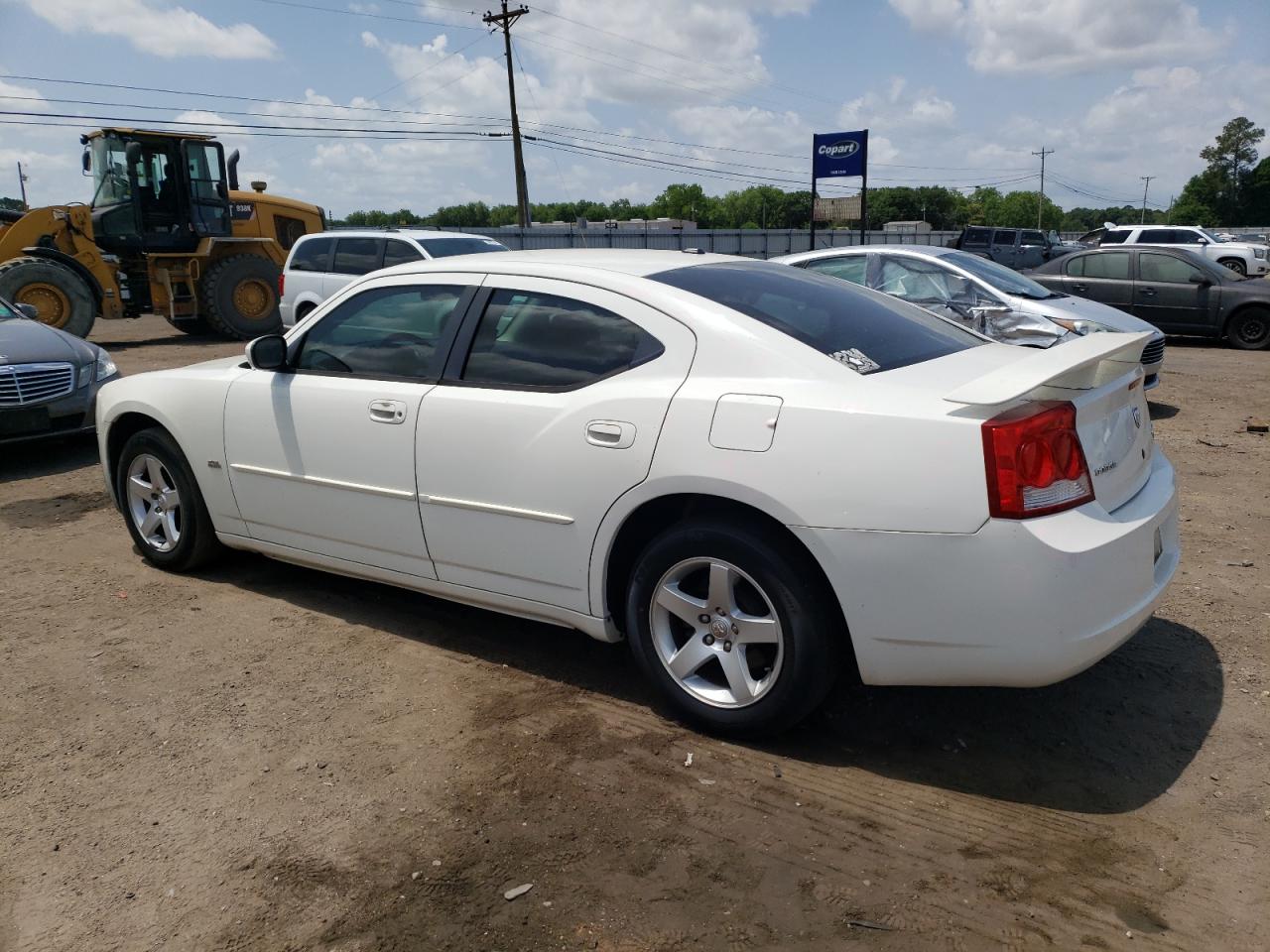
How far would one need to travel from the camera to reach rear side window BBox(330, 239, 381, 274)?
13.5 m

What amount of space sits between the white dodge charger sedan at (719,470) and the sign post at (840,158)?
58.3ft

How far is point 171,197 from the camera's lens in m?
16.6

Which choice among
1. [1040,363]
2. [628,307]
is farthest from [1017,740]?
[628,307]

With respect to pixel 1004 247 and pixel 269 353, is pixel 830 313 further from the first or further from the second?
pixel 1004 247

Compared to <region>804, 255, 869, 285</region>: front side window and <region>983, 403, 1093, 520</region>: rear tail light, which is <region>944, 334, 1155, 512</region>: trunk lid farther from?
<region>804, 255, 869, 285</region>: front side window

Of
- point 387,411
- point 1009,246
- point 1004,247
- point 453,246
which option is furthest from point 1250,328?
point 1009,246

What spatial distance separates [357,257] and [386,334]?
9.94 m

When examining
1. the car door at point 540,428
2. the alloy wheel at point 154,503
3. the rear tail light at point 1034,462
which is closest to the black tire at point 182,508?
the alloy wheel at point 154,503

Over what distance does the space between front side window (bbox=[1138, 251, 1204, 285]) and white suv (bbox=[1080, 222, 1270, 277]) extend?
39.0 feet

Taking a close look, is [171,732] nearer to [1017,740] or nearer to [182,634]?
[182,634]

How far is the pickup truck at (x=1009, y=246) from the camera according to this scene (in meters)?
29.7

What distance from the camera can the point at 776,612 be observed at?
3.14 meters

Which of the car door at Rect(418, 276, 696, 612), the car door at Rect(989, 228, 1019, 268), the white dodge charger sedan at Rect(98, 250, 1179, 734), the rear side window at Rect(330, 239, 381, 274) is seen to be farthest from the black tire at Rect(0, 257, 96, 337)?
the car door at Rect(989, 228, 1019, 268)

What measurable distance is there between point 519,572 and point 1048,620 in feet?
6.03
